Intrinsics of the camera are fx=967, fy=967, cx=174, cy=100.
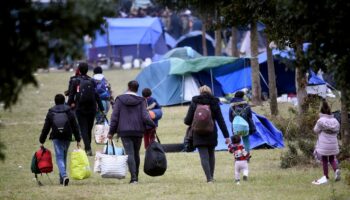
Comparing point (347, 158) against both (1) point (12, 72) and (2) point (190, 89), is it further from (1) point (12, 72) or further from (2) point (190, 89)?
(2) point (190, 89)

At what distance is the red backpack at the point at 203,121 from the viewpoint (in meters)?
A: 14.2

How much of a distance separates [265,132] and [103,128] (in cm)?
359

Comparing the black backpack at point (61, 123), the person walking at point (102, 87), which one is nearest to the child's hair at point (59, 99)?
the black backpack at point (61, 123)


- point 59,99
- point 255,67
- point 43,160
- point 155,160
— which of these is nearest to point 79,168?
point 43,160

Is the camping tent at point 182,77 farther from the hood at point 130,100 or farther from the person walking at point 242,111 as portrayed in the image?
the hood at point 130,100

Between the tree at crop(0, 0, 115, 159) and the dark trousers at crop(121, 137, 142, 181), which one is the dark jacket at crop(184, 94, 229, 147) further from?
the tree at crop(0, 0, 115, 159)

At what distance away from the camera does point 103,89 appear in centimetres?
2095

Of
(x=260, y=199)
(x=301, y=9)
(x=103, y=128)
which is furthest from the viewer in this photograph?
(x=103, y=128)

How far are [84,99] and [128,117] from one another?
3.92 m

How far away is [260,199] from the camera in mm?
13023

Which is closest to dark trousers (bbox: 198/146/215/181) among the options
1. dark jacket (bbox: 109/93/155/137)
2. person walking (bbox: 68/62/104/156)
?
dark jacket (bbox: 109/93/155/137)

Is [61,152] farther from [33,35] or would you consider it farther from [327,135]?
[33,35]

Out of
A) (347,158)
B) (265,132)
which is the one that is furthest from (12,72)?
(265,132)

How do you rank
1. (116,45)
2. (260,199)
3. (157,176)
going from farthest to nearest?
(116,45)
(157,176)
(260,199)
